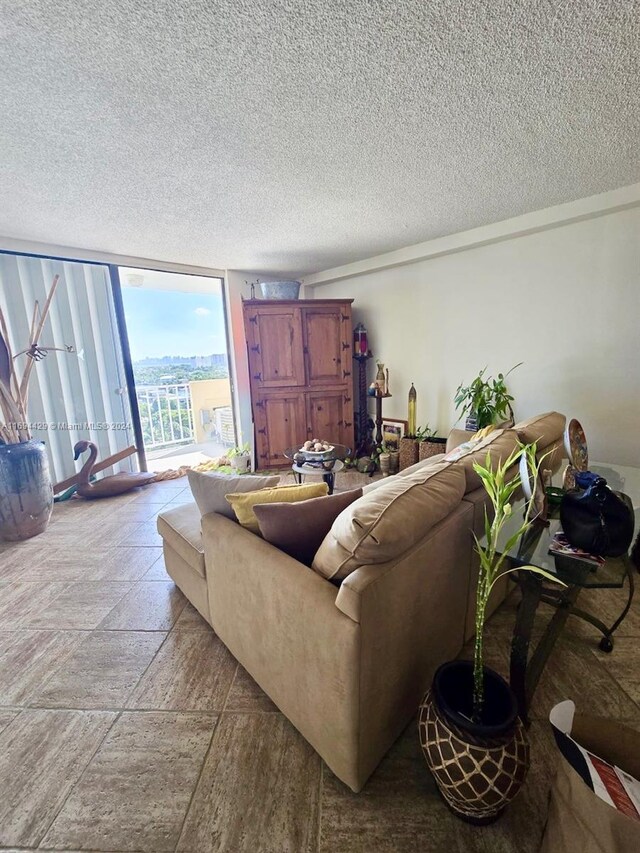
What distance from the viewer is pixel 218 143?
5.45 ft

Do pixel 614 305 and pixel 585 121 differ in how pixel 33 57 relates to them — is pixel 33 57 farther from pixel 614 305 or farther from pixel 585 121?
pixel 614 305

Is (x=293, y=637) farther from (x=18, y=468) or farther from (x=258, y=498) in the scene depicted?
(x=18, y=468)

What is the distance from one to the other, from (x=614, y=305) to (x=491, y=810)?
3.00m

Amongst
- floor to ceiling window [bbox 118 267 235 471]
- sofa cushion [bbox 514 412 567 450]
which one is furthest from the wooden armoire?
sofa cushion [bbox 514 412 567 450]

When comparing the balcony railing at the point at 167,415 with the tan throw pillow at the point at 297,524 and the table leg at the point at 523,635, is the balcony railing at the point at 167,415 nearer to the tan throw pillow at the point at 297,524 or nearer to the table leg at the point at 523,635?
the tan throw pillow at the point at 297,524

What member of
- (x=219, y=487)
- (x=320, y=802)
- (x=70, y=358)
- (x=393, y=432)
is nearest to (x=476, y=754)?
(x=320, y=802)

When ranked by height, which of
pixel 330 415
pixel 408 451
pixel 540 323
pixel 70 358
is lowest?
pixel 408 451

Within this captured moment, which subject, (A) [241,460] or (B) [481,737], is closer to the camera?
(B) [481,737]

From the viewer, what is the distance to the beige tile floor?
0.98 metres

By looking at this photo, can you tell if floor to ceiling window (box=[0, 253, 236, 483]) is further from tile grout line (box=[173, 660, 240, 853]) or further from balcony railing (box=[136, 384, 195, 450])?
tile grout line (box=[173, 660, 240, 853])

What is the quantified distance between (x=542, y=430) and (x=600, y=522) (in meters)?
1.04

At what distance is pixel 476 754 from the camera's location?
34.5 inches

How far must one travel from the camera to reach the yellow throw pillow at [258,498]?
4.59 feet

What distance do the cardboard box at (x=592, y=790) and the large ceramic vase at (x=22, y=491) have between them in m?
3.36
